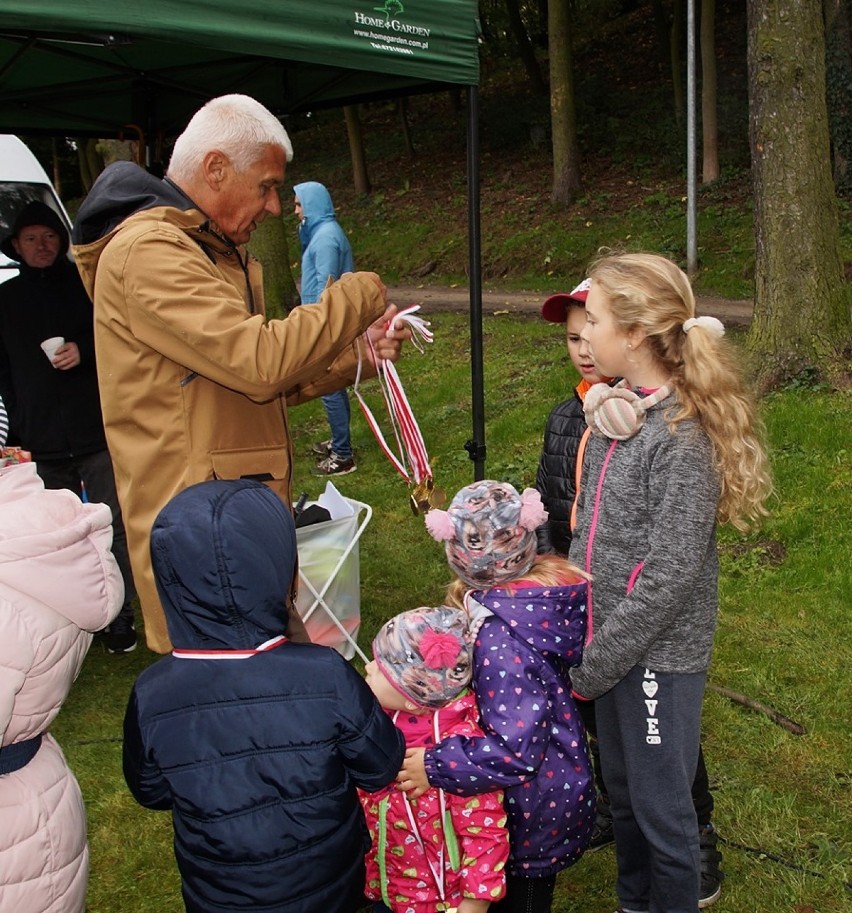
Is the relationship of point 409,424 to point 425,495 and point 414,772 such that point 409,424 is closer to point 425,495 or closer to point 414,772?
point 425,495

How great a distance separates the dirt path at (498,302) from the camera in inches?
435

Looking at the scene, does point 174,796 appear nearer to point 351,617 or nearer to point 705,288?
point 351,617

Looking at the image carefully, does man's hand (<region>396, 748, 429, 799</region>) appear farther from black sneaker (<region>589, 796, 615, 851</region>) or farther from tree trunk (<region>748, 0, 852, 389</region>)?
tree trunk (<region>748, 0, 852, 389</region>)

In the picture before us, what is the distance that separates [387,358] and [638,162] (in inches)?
628

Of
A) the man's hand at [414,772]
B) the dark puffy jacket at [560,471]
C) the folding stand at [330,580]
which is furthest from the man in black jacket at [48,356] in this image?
the man's hand at [414,772]

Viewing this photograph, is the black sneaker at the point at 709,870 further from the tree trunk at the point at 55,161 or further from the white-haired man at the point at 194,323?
the tree trunk at the point at 55,161

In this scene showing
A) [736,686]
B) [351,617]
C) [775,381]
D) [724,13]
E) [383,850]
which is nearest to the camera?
[383,850]

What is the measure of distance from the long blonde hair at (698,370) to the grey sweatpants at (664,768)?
1.44 ft

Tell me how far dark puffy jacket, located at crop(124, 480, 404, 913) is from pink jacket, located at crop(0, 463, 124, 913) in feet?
0.68

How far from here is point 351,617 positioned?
169 inches

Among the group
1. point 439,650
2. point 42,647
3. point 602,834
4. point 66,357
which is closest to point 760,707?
point 602,834

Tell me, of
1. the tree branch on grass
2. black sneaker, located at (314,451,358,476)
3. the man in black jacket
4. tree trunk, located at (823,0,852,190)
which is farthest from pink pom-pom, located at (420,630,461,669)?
tree trunk, located at (823,0,852,190)

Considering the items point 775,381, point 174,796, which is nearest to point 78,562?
point 174,796

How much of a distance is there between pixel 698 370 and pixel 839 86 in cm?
1458
